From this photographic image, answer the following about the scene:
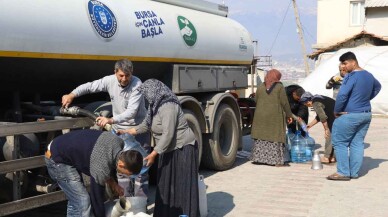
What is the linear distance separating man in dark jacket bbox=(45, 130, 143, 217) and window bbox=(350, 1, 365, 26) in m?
31.1

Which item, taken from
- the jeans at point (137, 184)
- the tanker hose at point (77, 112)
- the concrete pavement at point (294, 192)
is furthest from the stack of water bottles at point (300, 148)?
the tanker hose at point (77, 112)

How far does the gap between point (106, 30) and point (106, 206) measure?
2.08 metres

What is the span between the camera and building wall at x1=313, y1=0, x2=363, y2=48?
32406 millimetres

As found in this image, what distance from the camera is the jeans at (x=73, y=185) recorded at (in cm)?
411

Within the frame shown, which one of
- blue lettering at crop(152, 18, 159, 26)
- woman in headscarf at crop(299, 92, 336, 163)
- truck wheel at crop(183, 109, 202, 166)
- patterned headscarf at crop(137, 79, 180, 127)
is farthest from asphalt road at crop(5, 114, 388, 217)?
blue lettering at crop(152, 18, 159, 26)

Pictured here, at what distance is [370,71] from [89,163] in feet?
60.4

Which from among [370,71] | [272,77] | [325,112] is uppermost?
[370,71]

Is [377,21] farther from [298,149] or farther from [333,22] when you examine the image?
[298,149]

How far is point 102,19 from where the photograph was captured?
5680 millimetres

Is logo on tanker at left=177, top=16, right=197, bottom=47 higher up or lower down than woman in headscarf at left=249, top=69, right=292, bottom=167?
higher up

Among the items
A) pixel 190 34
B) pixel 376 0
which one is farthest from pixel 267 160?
pixel 376 0

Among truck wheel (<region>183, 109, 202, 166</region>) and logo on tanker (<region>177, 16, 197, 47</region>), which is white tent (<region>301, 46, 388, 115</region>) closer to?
truck wheel (<region>183, 109, 202, 166</region>)

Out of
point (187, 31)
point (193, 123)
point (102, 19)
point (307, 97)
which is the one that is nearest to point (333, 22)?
point (307, 97)

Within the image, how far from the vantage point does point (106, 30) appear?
5.71 metres
